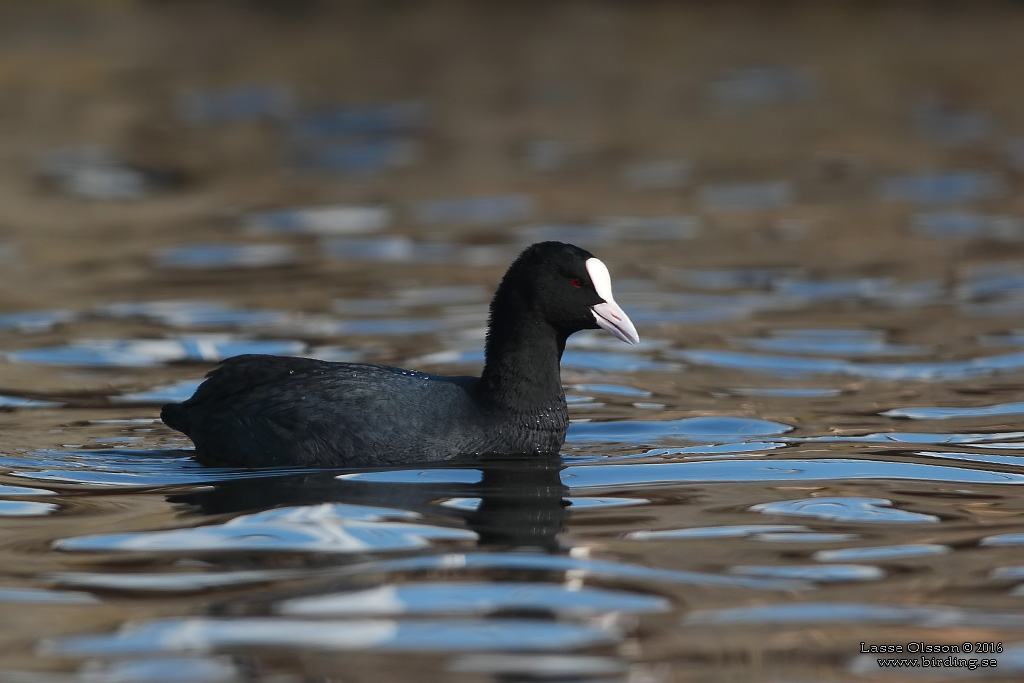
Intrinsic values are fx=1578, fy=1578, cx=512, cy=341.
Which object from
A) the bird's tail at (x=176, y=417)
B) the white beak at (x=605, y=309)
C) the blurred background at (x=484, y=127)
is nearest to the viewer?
the white beak at (x=605, y=309)

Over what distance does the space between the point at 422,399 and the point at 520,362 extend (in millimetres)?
520

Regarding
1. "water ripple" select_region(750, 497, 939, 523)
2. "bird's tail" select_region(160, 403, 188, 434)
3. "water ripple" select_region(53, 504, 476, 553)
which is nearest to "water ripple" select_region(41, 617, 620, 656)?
"water ripple" select_region(53, 504, 476, 553)

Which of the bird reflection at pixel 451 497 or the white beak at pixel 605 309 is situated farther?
the white beak at pixel 605 309

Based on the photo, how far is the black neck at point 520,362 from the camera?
7.13 meters

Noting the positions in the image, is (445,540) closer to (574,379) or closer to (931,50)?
(574,379)

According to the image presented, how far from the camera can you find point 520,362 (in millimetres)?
7180

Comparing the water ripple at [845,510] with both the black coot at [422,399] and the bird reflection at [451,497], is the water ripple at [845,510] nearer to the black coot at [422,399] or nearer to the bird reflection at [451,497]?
the bird reflection at [451,497]

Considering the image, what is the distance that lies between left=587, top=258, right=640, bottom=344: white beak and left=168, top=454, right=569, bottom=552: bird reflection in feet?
2.40

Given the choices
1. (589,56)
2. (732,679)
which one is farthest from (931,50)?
(732,679)

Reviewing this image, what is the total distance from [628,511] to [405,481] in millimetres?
985

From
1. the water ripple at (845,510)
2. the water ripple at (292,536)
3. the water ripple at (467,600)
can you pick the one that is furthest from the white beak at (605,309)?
the water ripple at (467,600)

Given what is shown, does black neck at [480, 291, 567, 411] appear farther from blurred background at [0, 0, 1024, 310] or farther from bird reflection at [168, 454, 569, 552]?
blurred background at [0, 0, 1024, 310]

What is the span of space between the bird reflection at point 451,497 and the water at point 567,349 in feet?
0.08

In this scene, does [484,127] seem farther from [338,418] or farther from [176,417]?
[338,418]
